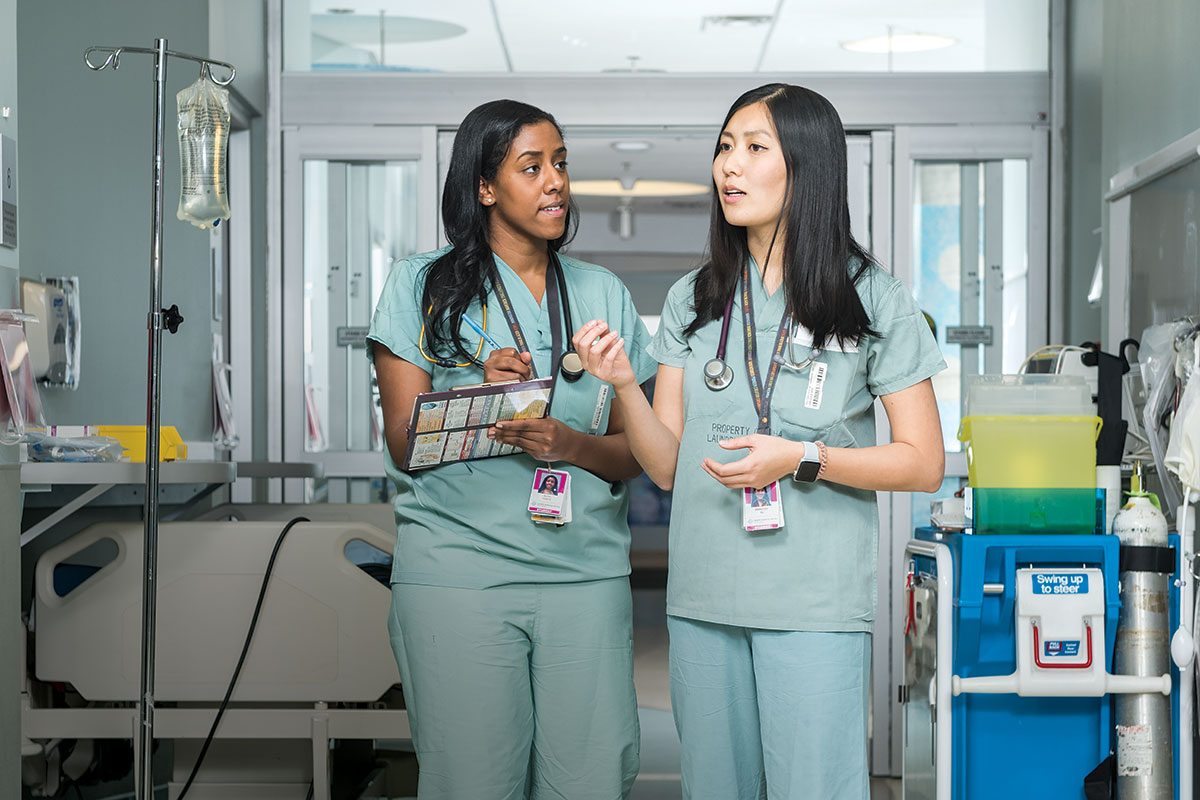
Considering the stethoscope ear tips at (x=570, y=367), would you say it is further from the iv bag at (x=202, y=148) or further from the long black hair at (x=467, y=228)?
the iv bag at (x=202, y=148)

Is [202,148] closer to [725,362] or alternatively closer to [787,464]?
[725,362]

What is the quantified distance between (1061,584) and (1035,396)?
1.16 ft

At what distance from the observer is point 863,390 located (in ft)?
5.64

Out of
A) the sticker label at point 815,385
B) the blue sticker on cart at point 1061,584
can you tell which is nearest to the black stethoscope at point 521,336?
the sticker label at point 815,385

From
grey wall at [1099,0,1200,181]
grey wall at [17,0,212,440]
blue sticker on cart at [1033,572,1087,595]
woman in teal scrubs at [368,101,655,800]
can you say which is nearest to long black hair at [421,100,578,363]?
woman in teal scrubs at [368,101,655,800]

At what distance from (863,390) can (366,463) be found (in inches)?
110

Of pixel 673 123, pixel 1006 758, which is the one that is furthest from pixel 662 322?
pixel 673 123

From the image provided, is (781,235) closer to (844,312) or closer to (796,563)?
(844,312)

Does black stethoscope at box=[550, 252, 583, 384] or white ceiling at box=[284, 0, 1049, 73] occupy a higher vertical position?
white ceiling at box=[284, 0, 1049, 73]

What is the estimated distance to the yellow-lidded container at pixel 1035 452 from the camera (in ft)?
7.79

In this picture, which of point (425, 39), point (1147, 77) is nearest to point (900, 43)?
point (1147, 77)

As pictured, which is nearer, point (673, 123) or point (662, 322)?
point (662, 322)

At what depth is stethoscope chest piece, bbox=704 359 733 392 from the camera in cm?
168

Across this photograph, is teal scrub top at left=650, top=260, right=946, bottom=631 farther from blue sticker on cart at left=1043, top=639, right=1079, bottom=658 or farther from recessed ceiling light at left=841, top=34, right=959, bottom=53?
recessed ceiling light at left=841, top=34, right=959, bottom=53
